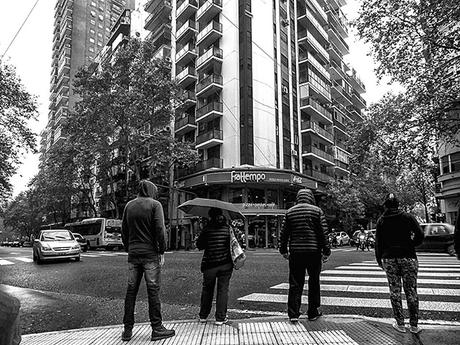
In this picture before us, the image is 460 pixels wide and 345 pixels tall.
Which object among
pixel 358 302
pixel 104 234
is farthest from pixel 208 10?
pixel 358 302

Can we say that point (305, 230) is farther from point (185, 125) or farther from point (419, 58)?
point (185, 125)

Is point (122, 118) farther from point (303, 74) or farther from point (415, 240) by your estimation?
point (415, 240)

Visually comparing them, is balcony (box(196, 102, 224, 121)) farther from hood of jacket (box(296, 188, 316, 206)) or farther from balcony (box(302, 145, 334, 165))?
hood of jacket (box(296, 188, 316, 206))

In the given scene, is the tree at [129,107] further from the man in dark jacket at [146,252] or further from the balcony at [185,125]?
the man in dark jacket at [146,252]

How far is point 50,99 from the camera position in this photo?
95.9 meters

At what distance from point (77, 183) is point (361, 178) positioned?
1358 inches

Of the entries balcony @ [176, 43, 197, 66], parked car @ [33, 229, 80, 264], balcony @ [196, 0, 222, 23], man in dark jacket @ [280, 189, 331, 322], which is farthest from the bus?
man in dark jacket @ [280, 189, 331, 322]

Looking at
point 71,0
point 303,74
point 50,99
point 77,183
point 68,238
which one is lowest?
point 68,238

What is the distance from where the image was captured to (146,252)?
4.59 metres

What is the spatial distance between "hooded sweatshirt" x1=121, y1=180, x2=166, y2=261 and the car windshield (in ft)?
47.0

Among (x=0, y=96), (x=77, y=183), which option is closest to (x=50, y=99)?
(x=77, y=183)

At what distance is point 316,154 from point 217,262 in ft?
121

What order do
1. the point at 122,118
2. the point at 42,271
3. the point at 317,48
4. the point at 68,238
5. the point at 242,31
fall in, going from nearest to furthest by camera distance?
the point at 42,271 → the point at 68,238 → the point at 122,118 → the point at 242,31 → the point at 317,48

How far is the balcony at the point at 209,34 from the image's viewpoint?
Answer: 35.7m
